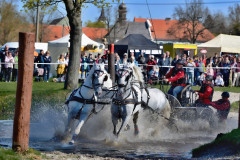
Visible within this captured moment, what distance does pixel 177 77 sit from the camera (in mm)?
13828

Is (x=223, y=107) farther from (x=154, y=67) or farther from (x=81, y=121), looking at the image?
(x=154, y=67)

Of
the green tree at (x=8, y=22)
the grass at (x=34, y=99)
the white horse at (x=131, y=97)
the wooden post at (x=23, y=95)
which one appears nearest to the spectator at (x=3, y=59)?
the grass at (x=34, y=99)

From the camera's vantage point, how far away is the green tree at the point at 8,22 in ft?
224

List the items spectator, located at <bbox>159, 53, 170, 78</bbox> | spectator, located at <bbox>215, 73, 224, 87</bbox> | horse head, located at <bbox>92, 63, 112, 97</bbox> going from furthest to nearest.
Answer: spectator, located at <bbox>215, 73, 224, 87</bbox> < spectator, located at <bbox>159, 53, 170, 78</bbox> < horse head, located at <bbox>92, 63, 112, 97</bbox>

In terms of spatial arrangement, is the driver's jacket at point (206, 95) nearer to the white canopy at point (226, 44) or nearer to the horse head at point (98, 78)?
the horse head at point (98, 78)

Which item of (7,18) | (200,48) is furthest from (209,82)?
(7,18)

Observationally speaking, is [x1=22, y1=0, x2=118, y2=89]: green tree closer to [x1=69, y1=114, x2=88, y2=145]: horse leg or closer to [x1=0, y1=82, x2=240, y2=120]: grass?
[x1=0, y1=82, x2=240, y2=120]: grass

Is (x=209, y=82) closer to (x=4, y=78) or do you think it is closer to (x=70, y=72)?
(x=70, y=72)

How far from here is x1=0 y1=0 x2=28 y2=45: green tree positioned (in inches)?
2689

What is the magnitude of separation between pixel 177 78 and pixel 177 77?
0.11ft

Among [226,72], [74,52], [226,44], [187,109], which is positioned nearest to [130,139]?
[187,109]

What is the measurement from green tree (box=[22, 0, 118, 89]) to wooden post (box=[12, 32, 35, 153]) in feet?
35.3

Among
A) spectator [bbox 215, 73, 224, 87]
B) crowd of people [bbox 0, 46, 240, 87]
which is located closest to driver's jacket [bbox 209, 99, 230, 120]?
crowd of people [bbox 0, 46, 240, 87]

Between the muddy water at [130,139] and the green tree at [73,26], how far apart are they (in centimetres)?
457
